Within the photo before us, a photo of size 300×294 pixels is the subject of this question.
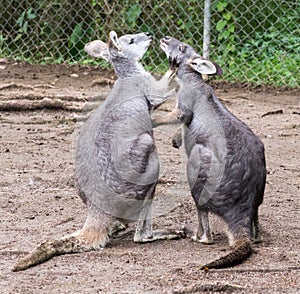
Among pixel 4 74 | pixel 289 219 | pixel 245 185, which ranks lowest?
pixel 4 74

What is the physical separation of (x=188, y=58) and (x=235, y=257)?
67.1 inches

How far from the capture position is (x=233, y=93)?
970 cm

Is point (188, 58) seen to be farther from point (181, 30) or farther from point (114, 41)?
point (181, 30)

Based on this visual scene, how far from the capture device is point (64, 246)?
4660 millimetres

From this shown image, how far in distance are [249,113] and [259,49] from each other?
1878 millimetres

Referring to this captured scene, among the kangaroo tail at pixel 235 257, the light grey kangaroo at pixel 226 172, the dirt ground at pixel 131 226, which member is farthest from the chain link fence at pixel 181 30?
the kangaroo tail at pixel 235 257

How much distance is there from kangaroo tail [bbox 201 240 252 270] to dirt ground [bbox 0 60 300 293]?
37mm

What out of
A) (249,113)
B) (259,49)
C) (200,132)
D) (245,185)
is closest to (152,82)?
(200,132)

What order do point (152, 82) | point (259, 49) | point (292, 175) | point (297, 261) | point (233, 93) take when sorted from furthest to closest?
1. point (259, 49)
2. point (233, 93)
3. point (292, 175)
4. point (152, 82)
5. point (297, 261)

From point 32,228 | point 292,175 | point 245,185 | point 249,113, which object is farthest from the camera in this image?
point 249,113

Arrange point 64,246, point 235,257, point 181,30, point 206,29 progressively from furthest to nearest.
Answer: point 181,30 < point 206,29 < point 64,246 < point 235,257

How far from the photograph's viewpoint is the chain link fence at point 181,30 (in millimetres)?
10211

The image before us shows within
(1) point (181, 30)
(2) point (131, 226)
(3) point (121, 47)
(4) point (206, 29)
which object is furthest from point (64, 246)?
(1) point (181, 30)

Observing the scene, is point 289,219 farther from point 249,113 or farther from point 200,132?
point 249,113
